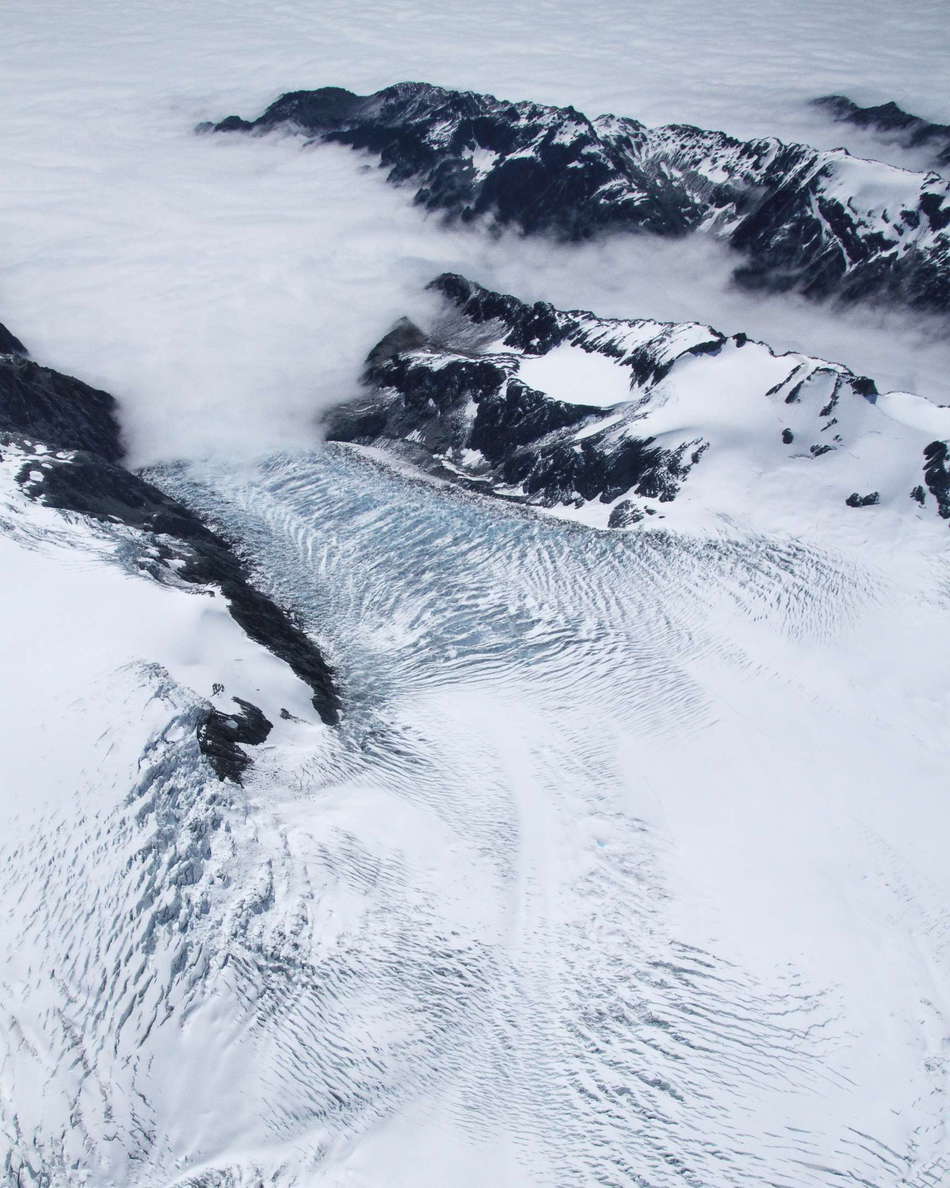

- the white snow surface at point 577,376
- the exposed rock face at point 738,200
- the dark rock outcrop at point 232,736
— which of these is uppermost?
the exposed rock face at point 738,200

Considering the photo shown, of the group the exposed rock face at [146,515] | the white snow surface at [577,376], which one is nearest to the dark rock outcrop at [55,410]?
the exposed rock face at [146,515]

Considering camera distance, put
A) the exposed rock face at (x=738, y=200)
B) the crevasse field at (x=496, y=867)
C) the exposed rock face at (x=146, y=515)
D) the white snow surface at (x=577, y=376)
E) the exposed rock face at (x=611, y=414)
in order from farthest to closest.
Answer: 1. the exposed rock face at (x=738, y=200)
2. the white snow surface at (x=577, y=376)
3. the exposed rock face at (x=611, y=414)
4. the exposed rock face at (x=146, y=515)
5. the crevasse field at (x=496, y=867)

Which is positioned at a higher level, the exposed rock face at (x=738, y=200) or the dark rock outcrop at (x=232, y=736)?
the exposed rock face at (x=738, y=200)

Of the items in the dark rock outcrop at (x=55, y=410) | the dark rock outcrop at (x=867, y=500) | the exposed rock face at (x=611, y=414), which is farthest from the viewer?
the dark rock outcrop at (x=55, y=410)

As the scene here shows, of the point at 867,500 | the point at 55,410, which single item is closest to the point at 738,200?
the point at 867,500

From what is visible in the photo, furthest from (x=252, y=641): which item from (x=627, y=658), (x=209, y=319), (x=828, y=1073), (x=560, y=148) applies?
(x=560, y=148)

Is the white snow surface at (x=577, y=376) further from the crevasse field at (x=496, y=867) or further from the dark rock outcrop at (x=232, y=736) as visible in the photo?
the dark rock outcrop at (x=232, y=736)

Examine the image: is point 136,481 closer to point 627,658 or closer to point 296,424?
point 296,424
